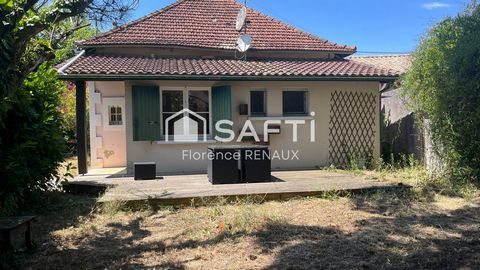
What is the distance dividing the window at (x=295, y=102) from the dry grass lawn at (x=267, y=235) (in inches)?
174

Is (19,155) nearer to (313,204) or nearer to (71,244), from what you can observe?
(71,244)

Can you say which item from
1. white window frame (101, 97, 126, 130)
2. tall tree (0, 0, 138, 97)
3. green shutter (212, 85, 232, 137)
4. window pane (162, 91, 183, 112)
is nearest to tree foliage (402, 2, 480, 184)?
green shutter (212, 85, 232, 137)

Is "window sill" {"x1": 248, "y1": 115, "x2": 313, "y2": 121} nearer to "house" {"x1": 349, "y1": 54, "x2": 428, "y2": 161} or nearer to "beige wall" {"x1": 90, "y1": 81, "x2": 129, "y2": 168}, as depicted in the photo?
"house" {"x1": 349, "y1": 54, "x2": 428, "y2": 161}

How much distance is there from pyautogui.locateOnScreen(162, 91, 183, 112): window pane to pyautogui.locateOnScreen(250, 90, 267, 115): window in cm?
198

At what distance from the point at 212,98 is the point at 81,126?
346 centimetres

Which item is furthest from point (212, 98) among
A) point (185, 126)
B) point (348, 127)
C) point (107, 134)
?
point (348, 127)

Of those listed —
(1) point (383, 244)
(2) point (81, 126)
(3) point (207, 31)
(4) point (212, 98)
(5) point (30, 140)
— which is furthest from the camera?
(3) point (207, 31)

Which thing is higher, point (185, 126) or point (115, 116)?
point (115, 116)

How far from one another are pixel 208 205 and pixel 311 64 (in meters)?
6.84

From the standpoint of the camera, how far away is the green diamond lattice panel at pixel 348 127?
11.1 m

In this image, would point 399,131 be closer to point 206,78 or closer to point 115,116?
point 206,78

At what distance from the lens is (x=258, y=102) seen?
1091 centimetres

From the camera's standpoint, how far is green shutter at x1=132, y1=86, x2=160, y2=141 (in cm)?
998

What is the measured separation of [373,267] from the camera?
151 inches
